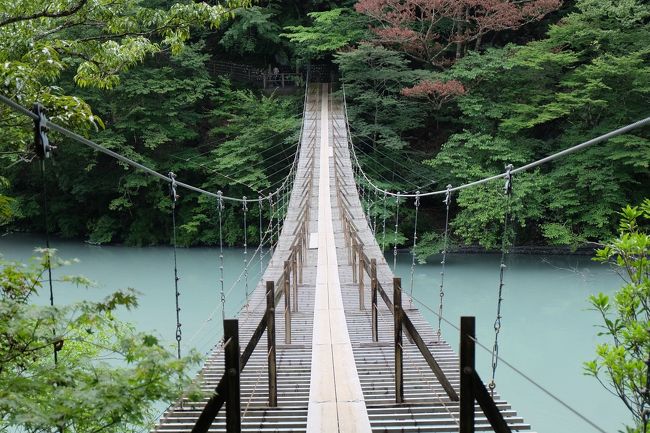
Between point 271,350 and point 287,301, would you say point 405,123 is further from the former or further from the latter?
point 271,350

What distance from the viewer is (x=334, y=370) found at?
7.21 ft

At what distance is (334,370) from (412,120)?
23.6ft

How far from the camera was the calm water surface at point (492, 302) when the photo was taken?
5.12m

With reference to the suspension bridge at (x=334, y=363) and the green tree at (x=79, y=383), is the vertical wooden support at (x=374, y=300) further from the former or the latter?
the green tree at (x=79, y=383)

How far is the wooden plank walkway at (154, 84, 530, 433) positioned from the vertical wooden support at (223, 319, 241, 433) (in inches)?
13.4

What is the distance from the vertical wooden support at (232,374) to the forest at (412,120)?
18.2 feet

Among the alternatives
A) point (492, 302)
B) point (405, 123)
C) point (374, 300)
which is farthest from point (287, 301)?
point (405, 123)

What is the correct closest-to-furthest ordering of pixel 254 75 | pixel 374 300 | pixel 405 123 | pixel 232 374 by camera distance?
pixel 232 374 < pixel 374 300 < pixel 405 123 < pixel 254 75

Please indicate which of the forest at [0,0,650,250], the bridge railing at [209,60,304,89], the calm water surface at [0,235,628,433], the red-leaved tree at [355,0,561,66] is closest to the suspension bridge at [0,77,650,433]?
the calm water surface at [0,235,628,433]

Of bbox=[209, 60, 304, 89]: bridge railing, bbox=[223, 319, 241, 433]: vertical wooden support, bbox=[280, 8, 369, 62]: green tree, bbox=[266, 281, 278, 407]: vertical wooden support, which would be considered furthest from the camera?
bbox=[209, 60, 304, 89]: bridge railing

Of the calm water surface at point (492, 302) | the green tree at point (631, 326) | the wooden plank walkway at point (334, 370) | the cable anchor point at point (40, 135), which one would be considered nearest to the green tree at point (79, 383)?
the cable anchor point at point (40, 135)

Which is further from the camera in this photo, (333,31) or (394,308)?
(333,31)

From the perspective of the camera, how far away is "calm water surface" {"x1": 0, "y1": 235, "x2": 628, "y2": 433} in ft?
16.8

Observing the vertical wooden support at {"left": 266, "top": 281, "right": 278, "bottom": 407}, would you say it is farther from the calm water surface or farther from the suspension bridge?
the calm water surface
